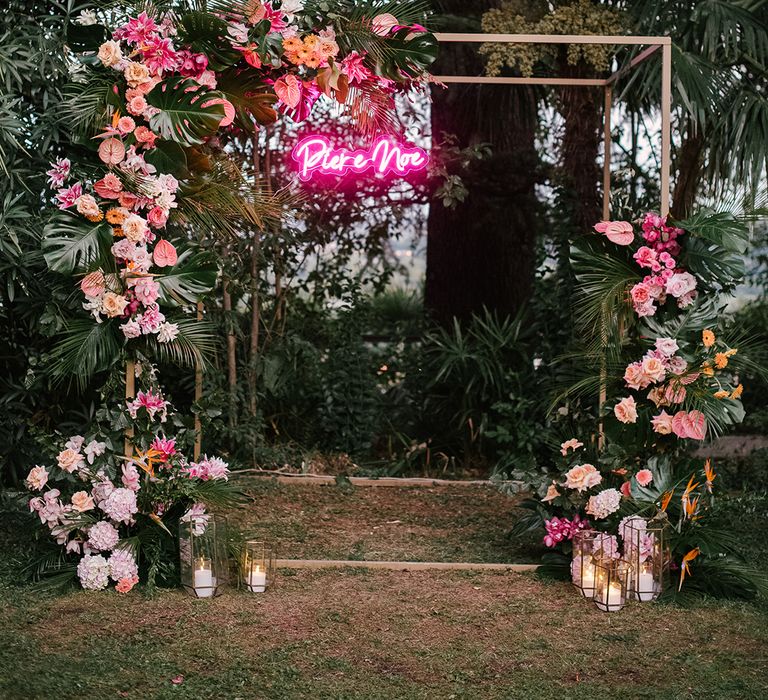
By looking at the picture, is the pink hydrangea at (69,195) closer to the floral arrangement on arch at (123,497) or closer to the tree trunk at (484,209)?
the floral arrangement on arch at (123,497)

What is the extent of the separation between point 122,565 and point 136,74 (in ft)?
6.26

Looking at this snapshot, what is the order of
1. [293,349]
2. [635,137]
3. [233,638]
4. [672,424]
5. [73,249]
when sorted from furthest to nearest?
1. [635,137]
2. [293,349]
3. [672,424]
4. [73,249]
5. [233,638]

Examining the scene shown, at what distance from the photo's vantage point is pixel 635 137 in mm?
7566

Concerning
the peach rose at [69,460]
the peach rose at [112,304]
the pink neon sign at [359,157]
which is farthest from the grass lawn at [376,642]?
the pink neon sign at [359,157]

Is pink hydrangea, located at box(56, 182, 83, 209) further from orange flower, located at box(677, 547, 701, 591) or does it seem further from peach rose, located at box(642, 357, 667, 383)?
orange flower, located at box(677, 547, 701, 591)

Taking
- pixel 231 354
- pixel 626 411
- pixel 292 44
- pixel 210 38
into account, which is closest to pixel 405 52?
pixel 292 44

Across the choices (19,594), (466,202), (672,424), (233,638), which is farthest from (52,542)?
(466,202)

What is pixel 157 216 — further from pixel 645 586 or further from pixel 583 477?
pixel 645 586

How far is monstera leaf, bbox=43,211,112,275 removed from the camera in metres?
3.84

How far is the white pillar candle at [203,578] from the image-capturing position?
4.00m

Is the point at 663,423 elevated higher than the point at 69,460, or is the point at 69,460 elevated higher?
the point at 663,423

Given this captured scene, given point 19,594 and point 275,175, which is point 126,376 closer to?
point 19,594

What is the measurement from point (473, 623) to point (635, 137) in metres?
4.83

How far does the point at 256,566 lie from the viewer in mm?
4094
